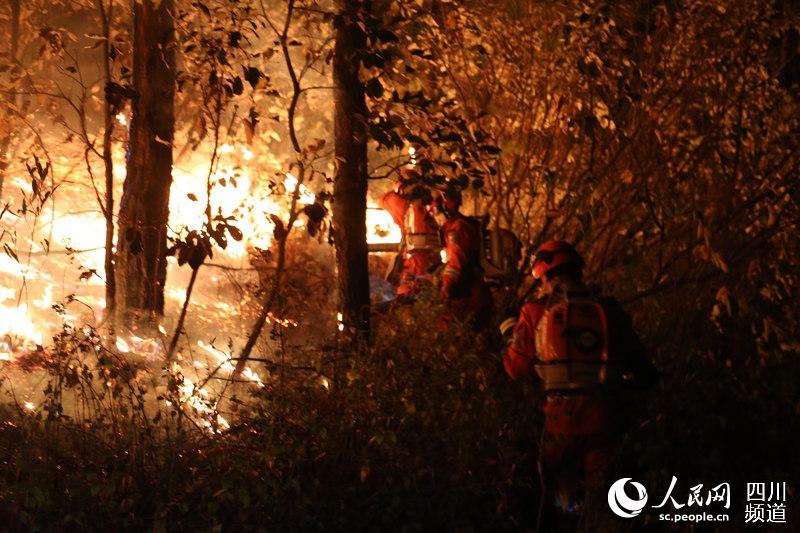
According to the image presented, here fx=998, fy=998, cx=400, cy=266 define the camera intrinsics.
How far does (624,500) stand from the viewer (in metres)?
5.82

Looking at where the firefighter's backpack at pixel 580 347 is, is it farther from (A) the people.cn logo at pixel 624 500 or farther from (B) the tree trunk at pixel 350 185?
(B) the tree trunk at pixel 350 185

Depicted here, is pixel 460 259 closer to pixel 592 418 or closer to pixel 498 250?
pixel 498 250

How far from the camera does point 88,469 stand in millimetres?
5629

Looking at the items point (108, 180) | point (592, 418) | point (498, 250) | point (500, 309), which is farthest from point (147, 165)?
point (592, 418)

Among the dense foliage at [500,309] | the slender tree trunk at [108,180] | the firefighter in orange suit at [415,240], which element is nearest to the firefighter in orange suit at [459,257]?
the dense foliage at [500,309]

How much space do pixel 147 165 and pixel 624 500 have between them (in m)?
5.19

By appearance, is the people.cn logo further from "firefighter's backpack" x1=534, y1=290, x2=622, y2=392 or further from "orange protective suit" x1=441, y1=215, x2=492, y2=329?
"orange protective suit" x1=441, y1=215, x2=492, y2=329

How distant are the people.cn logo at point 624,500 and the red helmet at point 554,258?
4.29 ft

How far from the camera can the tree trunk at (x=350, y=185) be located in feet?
24.0

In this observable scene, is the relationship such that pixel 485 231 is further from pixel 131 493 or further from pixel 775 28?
pixel 131 493

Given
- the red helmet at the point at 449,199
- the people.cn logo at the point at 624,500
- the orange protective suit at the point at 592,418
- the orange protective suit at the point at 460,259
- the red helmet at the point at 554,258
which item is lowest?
the people.cn logo at the point at 624,500

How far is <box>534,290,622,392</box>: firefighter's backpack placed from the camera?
5.68 m

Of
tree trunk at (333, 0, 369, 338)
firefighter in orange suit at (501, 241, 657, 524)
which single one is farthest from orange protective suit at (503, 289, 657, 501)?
tree trunk at (333, 0, 369, 338)

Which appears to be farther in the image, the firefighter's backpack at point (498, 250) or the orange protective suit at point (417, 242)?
the orange protective suit at point (417, 242)
